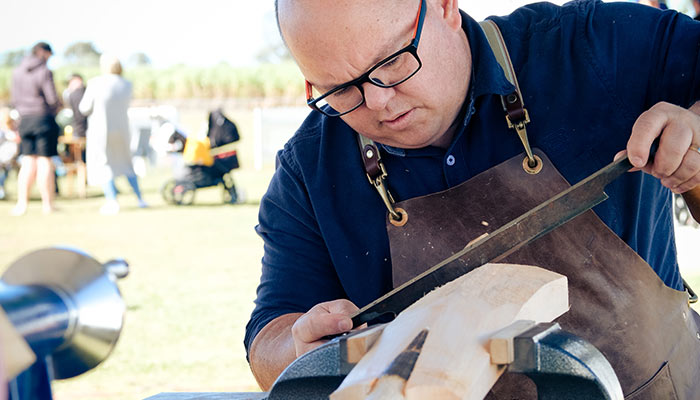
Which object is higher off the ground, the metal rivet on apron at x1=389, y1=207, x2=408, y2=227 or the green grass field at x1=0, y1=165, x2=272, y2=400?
the metal rivet on apron at x1=389, y1=207, x2=408, y2=227

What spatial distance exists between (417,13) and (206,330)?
346 cm

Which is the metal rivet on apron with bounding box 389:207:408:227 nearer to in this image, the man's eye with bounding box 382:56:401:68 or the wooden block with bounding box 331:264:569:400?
the man's eye with bounding box 382:56:401:68

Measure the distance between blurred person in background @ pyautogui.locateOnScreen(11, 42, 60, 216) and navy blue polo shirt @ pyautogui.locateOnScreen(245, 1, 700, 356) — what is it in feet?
24.9

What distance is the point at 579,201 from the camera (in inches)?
48.6

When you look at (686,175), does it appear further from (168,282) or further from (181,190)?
(181,190)

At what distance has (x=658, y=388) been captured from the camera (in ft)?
4.56

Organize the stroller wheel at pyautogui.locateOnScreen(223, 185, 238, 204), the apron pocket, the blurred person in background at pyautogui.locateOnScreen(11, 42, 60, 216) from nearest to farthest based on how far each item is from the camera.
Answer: the apron pocket → the blurred person in background at pyautogui.locateOnScreen(11, 42, 60, 216) → the stroller wheel at pyautogui.locateOnScreen(223, 185, 238, 204)

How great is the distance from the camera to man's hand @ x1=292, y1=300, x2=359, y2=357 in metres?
1.20

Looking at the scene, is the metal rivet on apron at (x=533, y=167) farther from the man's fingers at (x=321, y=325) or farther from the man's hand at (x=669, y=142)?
the man's fingers at (x=321, y=325)

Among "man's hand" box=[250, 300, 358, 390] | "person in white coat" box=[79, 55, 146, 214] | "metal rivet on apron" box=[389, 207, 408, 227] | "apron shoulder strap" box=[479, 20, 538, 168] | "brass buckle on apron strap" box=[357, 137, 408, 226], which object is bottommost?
"person in white coat" box=[79, 55, 146, 214]

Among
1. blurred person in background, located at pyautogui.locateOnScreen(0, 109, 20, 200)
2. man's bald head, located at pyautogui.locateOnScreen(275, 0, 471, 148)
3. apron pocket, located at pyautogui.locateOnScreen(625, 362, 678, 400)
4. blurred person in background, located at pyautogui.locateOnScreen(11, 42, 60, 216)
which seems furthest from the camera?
blurred person in background, located at pyautogui.locateOnScreen(0, 109, 20, 200)

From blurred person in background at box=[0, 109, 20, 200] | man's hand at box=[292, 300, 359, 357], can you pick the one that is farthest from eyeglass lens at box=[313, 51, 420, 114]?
blurred person in background at box=[0, 109, 20, 200]

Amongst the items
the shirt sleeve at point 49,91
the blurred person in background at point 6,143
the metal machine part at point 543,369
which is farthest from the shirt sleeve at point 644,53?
the blurred person in background at point 6,143

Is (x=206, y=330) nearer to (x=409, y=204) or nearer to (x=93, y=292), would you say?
(x=409, y=204)
